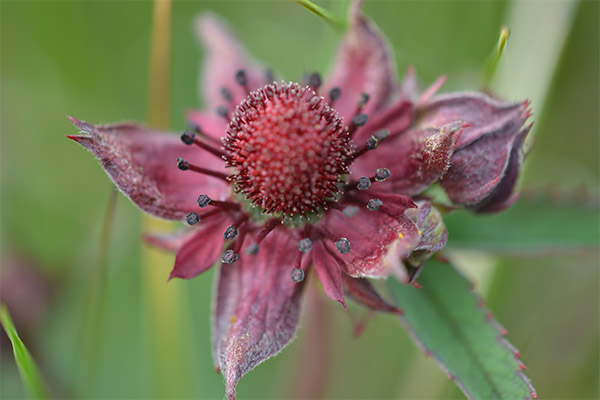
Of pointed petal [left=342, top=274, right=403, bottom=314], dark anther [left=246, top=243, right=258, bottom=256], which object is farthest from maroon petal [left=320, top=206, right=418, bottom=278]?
dark anther [left=246, top=243, right=258, bottom=256]

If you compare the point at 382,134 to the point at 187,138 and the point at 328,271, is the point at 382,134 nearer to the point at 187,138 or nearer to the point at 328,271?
the point at 328,271

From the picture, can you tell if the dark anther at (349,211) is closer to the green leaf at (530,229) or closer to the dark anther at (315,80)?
the dark anther at (315,80)

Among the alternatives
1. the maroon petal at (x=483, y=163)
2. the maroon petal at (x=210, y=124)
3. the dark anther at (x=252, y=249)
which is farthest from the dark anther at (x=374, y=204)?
the maroon petal at (x=210, y=124)

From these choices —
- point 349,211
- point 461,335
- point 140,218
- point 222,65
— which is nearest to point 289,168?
point 349,211

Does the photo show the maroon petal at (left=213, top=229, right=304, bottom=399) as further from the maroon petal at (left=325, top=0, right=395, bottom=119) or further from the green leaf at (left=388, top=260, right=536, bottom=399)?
the maroon petal at (left=325, top=0, right=395, bottom=119)

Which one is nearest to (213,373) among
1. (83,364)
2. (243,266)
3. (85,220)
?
(83,364)
